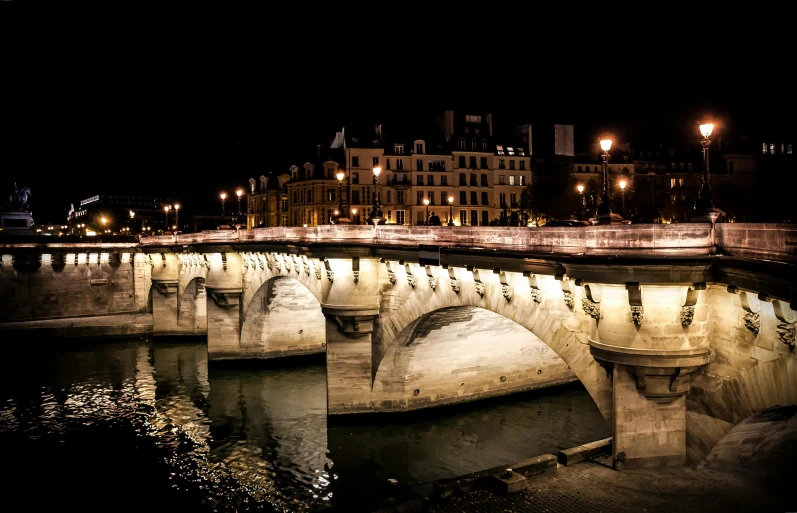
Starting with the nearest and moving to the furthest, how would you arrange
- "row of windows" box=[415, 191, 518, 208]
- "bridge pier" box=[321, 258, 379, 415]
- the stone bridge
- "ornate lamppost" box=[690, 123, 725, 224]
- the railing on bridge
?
the railing on bridge, the stone bridge, "ornate lamppost" box=[690, 123, 725, 224], "bridge pier" box=[321, 258, 379, 415], "row of windows" box=[415, 191, 518, 208]

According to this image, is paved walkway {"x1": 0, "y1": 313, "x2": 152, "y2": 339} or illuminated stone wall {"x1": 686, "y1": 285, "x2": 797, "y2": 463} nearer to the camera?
illuminated stone wall {"x1": 686, "y1": 285, "x2": 797, "y2": 463}

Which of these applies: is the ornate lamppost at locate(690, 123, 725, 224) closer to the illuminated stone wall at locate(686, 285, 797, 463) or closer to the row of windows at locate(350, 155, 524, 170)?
the illuminated stone wall at locate(686, 285, 797, 463)

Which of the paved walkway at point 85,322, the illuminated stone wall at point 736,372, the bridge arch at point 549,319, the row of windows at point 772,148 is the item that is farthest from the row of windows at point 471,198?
the illuminated stone wall at point 736,372

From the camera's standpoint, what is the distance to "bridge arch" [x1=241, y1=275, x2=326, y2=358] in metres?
38.9

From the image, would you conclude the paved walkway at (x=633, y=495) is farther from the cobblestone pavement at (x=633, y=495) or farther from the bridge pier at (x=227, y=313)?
the bridge pier at (x=227, y=313)

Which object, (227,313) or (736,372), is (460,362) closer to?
(736,372)

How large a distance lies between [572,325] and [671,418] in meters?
3.24

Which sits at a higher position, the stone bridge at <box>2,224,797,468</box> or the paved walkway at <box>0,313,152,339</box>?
the stone bridge at <box>2,224,797,468</box>

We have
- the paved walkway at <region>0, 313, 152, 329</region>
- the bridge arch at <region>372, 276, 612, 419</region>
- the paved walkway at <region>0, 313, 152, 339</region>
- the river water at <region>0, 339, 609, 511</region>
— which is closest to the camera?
the bridge arch at <region>372, 276, 612, 419</region>

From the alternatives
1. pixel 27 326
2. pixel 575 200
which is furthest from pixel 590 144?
pixel 27 326

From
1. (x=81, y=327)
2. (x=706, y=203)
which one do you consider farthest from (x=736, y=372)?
(x=81, y=327)

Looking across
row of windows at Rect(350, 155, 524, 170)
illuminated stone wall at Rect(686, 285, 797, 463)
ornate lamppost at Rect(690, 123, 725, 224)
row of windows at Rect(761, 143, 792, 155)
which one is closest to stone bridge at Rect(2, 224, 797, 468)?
illuminated stone wall at Rect(686, 285, 797, 463)

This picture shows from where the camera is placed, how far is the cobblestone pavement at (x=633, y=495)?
12.5m

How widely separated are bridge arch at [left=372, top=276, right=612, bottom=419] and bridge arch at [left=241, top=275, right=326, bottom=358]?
18.5 m
